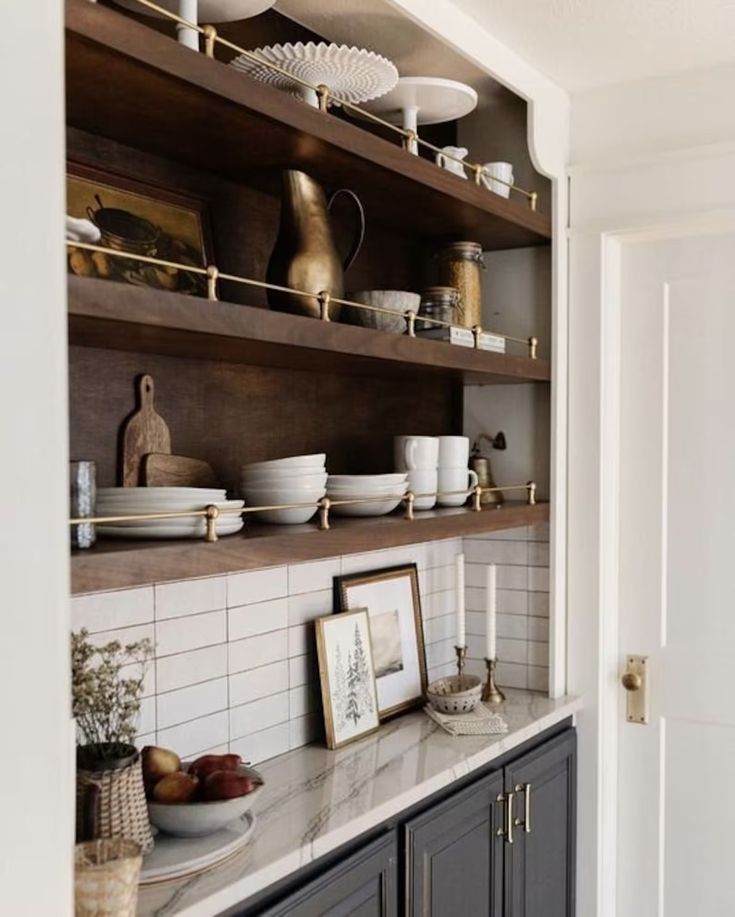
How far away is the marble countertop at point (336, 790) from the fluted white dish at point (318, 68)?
1.22 m

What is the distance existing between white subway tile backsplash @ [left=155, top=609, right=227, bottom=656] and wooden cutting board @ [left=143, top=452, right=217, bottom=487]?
0.83 feet

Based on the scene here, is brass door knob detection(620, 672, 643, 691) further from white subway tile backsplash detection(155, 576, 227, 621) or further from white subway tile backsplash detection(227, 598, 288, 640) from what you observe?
white subway tile backsplash detection(155, 576, 227, 621)

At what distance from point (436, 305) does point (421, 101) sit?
1.40 ft

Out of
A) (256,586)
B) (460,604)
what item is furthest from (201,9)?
(460,604)

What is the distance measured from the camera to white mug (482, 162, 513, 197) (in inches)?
94.3

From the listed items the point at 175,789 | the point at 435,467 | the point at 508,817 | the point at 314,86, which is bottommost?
the point at 508,817

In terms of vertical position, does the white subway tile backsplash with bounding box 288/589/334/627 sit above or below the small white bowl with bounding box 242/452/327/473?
below

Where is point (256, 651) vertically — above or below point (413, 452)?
below

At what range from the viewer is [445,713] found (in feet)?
7.63

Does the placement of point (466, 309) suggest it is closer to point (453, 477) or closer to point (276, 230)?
point (453, 477)

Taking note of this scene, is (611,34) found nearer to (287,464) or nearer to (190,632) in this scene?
(287,464)

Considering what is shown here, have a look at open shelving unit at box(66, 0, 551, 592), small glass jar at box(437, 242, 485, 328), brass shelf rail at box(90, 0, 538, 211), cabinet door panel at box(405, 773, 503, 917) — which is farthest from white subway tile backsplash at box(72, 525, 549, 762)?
brass shelf rail at box(90, 0, 538, 211)

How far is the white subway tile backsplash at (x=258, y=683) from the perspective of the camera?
6.49 feet

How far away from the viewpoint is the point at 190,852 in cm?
151
